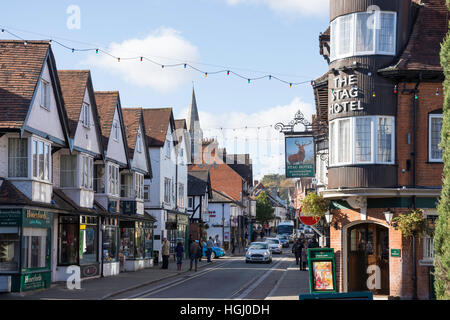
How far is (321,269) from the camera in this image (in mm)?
19812

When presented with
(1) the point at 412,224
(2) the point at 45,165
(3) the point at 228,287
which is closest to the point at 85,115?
(2) the point at 45,165

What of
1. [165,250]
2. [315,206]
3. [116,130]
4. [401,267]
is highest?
[116,130]

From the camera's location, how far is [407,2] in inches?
846

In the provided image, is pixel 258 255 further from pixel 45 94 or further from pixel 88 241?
pixel 45 94

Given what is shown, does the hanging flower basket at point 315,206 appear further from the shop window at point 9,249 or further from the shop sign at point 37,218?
the shop window at point 9,249

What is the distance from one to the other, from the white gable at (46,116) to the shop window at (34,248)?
13.0ft

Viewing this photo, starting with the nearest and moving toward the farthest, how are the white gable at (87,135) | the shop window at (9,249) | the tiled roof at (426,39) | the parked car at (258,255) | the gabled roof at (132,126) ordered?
the tiled roof at (426,39) → the shop window at (9,249) → the white gable at (87,135) → the gabled roof at (132,126) → the parked car at (258,255)

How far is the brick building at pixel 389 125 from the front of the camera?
802 inches

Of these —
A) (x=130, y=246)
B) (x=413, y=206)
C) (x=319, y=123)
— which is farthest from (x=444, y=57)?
(x=130, y=246)

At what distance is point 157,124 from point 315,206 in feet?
92.3

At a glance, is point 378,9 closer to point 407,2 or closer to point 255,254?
point 407,2

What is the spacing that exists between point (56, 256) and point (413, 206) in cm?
1617

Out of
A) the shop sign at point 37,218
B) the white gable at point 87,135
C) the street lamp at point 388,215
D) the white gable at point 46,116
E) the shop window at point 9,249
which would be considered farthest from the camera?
the white gable at point 87,135

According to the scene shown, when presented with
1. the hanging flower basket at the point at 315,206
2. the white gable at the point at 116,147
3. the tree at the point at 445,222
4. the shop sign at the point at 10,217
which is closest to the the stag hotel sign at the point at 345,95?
the hanging flower basket at the point at 315,206
